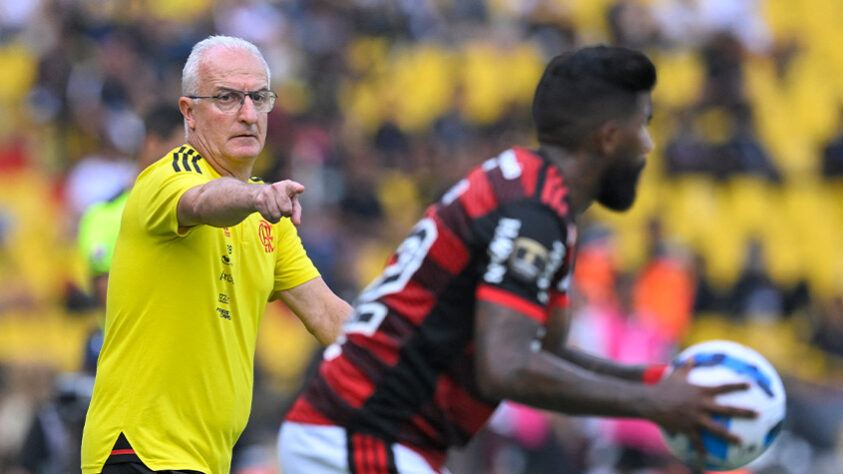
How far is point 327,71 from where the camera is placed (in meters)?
16.9

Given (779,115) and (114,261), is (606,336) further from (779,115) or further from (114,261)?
(114,261)

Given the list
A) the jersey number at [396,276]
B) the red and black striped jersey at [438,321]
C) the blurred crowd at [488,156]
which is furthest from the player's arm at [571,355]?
the blurred crowd at [488,156]

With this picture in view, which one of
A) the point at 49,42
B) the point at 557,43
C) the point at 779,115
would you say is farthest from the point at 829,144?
the point at 49,42

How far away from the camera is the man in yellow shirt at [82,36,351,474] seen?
5031 mm

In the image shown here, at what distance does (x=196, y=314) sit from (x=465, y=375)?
1.39 m

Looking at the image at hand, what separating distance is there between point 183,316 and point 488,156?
35.5ft

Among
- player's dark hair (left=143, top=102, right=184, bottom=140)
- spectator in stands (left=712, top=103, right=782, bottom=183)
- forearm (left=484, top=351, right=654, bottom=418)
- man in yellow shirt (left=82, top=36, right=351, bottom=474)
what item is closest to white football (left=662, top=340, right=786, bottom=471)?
forearm (left=484, top=351, right=654, bottom=418)

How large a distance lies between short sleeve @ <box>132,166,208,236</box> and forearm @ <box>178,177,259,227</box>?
2.3 inches

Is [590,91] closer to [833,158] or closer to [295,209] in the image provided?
[295,209]

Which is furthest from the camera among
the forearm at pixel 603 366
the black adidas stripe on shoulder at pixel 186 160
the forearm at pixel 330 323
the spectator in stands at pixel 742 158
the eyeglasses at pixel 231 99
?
the spectator in stands at pixel 742 158

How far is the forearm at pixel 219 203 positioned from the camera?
4445 millimetres

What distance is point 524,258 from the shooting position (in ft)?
13.1

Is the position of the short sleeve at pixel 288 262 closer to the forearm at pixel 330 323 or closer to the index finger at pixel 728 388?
the forearm at pixel 330 323

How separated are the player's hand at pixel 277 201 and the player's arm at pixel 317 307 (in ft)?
4.36
